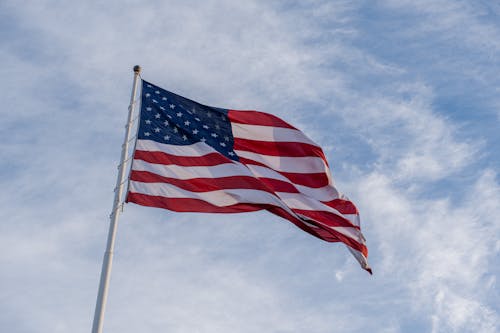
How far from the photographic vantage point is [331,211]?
70.8 ft

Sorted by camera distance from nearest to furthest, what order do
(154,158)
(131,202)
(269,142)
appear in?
(131,202) → (154,158) → (269,142)

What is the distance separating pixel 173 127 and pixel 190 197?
237 cm

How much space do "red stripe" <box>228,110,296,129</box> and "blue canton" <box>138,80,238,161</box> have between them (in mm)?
481

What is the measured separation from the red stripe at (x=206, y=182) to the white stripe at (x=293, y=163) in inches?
64.2

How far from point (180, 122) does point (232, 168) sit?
190 centimetres

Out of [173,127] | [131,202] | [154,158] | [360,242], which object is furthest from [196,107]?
[360,242]

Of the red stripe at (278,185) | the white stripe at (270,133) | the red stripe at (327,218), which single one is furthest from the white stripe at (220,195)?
the white stripe at (270,133)

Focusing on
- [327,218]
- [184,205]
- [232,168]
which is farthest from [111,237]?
[327,218]

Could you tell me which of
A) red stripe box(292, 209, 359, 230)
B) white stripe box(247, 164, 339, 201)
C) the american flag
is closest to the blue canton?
the american flag

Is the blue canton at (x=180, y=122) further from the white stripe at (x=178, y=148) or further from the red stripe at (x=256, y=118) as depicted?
the red stripe at (x=256, y=118)

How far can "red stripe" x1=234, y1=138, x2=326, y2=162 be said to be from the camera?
22656 mm

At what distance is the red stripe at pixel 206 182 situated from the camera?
19219 mm

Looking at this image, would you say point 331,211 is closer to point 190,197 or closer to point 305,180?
point 305,180

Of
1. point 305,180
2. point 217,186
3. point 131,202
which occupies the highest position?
point 305,180
